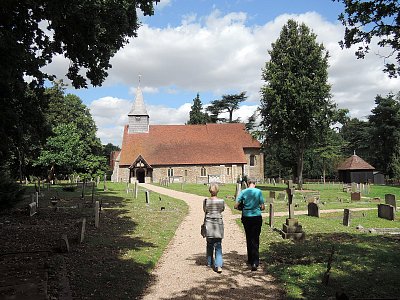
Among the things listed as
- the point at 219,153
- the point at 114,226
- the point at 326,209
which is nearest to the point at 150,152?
the point at 219,153

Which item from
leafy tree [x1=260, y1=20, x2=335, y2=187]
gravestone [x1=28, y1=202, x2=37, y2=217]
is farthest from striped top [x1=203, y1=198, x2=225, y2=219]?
leafy tree [x1=260, y1=20, x2=335, y2=187]

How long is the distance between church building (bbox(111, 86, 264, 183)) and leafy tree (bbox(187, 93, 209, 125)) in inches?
669

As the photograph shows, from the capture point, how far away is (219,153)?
53500 mm

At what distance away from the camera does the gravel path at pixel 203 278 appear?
630 cm

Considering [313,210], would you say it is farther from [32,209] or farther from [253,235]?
[32,209]

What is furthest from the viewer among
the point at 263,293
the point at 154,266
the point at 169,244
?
the point at 169,244

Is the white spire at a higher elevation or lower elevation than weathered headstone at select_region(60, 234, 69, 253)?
higher

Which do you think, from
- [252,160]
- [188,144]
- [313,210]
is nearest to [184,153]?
[188,144]

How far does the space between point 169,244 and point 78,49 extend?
746 cm

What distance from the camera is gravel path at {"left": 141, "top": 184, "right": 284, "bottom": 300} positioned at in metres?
6.30

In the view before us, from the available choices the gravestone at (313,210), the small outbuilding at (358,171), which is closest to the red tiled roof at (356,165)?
the small outbuilding at (358,171)

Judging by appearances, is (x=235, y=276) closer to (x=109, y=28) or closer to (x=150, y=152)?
(x=109, y=28)

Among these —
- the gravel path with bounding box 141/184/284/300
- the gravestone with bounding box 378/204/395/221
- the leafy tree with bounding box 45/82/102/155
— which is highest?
the leafy tree with bounding box 45/82/102/155

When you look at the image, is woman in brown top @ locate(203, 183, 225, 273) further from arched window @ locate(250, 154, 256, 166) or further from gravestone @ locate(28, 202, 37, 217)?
arched window @ locate(250, 154, 256, 166)
